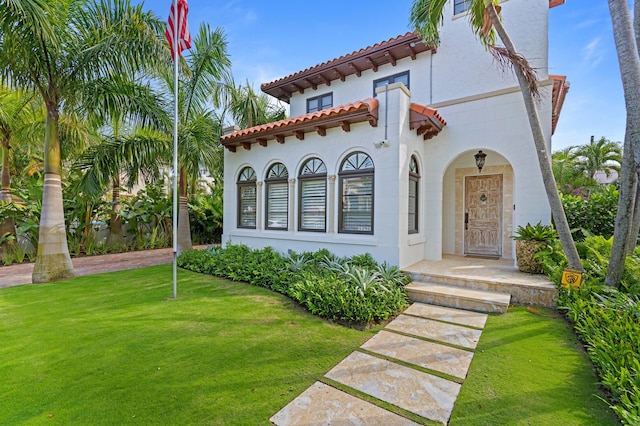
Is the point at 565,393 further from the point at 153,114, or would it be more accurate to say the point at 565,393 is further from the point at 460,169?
the point at 153,114

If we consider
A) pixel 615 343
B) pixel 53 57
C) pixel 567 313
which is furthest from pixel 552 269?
pixel 53 57

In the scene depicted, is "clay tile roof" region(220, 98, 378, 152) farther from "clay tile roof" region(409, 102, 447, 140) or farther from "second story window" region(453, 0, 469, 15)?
"second story window" region(453, 0, 469, 15)

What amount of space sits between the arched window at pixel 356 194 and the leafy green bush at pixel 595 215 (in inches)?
227

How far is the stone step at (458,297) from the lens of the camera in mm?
5746

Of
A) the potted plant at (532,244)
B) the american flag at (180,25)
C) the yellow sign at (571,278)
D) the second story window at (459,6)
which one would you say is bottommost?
the yellow sign at (571,278)

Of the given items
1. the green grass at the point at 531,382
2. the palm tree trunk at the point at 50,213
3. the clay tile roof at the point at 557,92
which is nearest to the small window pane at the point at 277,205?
the palm tree trunk at the point at 50,213

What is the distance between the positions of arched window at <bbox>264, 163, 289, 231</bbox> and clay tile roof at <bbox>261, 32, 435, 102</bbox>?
4.33 meters

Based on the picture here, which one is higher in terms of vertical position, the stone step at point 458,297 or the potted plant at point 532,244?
the potted plant at point 532,244

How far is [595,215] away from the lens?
8.23 m

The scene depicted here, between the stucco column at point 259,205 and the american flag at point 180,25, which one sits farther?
the stucco column at point 259,205

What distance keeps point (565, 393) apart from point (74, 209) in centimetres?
1609

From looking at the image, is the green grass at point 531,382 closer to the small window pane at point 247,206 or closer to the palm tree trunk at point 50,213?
the small window pane at point 247,206

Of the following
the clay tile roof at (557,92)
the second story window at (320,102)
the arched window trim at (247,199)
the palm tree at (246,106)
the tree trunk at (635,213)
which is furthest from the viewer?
the second story window at (320,102)

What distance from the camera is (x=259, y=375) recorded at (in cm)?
359
